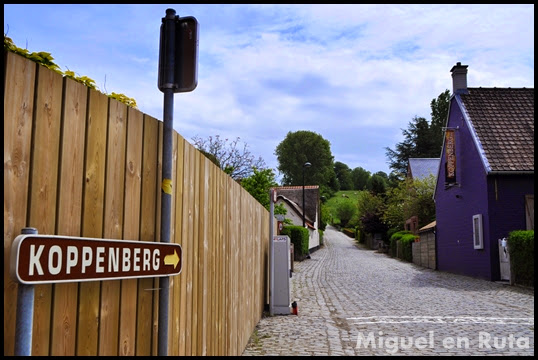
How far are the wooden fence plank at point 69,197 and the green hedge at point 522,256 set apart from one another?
1462 cm

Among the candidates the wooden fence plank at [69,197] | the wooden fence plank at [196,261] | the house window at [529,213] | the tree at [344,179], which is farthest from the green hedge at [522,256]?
the tree at [344,179]

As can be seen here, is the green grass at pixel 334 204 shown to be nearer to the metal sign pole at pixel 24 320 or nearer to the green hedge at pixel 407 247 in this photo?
the green hedge at pixel 407 247

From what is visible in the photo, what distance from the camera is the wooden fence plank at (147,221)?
272 cm

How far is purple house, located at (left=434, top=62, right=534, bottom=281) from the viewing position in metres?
18.0

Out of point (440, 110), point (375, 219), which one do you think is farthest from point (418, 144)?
point (375, 219)

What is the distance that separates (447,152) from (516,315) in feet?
43.5

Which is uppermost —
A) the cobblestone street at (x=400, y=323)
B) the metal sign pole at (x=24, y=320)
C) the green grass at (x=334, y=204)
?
the green grass at (x=334, y=204)

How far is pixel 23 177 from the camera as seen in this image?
1843 mm

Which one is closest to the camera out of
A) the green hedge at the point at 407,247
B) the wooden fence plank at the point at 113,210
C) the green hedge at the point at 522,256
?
the wooden fence plank at the point at 113,210

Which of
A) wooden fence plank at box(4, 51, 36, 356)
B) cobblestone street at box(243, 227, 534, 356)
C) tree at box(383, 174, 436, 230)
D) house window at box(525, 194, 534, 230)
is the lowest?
cobblestone street at box(243, 227, 534, 356)

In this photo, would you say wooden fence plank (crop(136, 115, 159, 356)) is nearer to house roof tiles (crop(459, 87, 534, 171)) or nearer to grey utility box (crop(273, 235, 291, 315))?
grey utility box (crop(273, 235, 291, 315))

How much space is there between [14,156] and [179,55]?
129cm

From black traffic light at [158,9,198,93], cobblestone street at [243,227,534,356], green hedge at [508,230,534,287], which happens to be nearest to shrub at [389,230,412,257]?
green hedge at [508,230,534,287]

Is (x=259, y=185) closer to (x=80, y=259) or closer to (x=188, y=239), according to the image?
(x=188, y=239)
